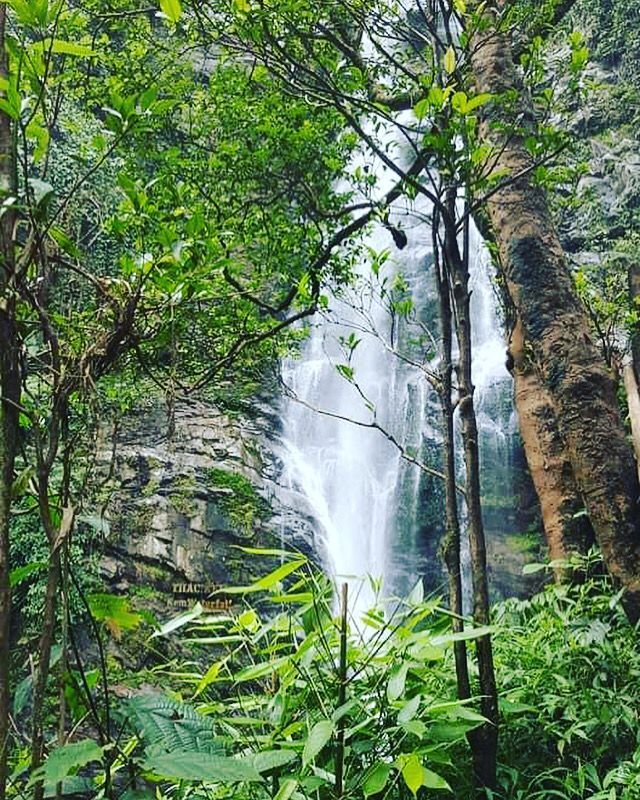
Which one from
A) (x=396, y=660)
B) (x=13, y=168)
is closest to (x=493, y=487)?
(x=396, y=660)

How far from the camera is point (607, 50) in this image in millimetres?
11766

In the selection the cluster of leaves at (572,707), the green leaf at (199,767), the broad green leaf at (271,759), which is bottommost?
the cluster of leaves at (572,707)

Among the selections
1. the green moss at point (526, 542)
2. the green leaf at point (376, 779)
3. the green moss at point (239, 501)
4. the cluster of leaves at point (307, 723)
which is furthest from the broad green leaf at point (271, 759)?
the green moss at point (526, 542)

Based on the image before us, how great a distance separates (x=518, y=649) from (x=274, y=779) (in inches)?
60.8

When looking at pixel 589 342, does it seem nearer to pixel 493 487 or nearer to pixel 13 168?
pixel 13 168

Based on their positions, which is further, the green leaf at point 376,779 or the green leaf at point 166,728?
the green leaf at point 376,779

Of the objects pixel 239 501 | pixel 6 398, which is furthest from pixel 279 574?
pixel 239 501

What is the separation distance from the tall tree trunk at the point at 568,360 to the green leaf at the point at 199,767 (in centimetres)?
175

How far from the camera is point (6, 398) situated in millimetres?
926

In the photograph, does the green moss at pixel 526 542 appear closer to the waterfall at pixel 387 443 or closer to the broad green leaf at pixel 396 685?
the waterfall at pixel 387 443

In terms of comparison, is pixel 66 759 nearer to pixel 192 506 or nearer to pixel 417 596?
pixel 417 596

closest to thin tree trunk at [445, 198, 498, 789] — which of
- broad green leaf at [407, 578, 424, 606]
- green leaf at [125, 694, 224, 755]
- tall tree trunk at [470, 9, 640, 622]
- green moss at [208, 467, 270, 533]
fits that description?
broad green leaf at [407, 578, 424, 606]

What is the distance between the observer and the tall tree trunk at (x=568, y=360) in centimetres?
239

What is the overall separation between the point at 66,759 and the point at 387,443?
9244 mm
